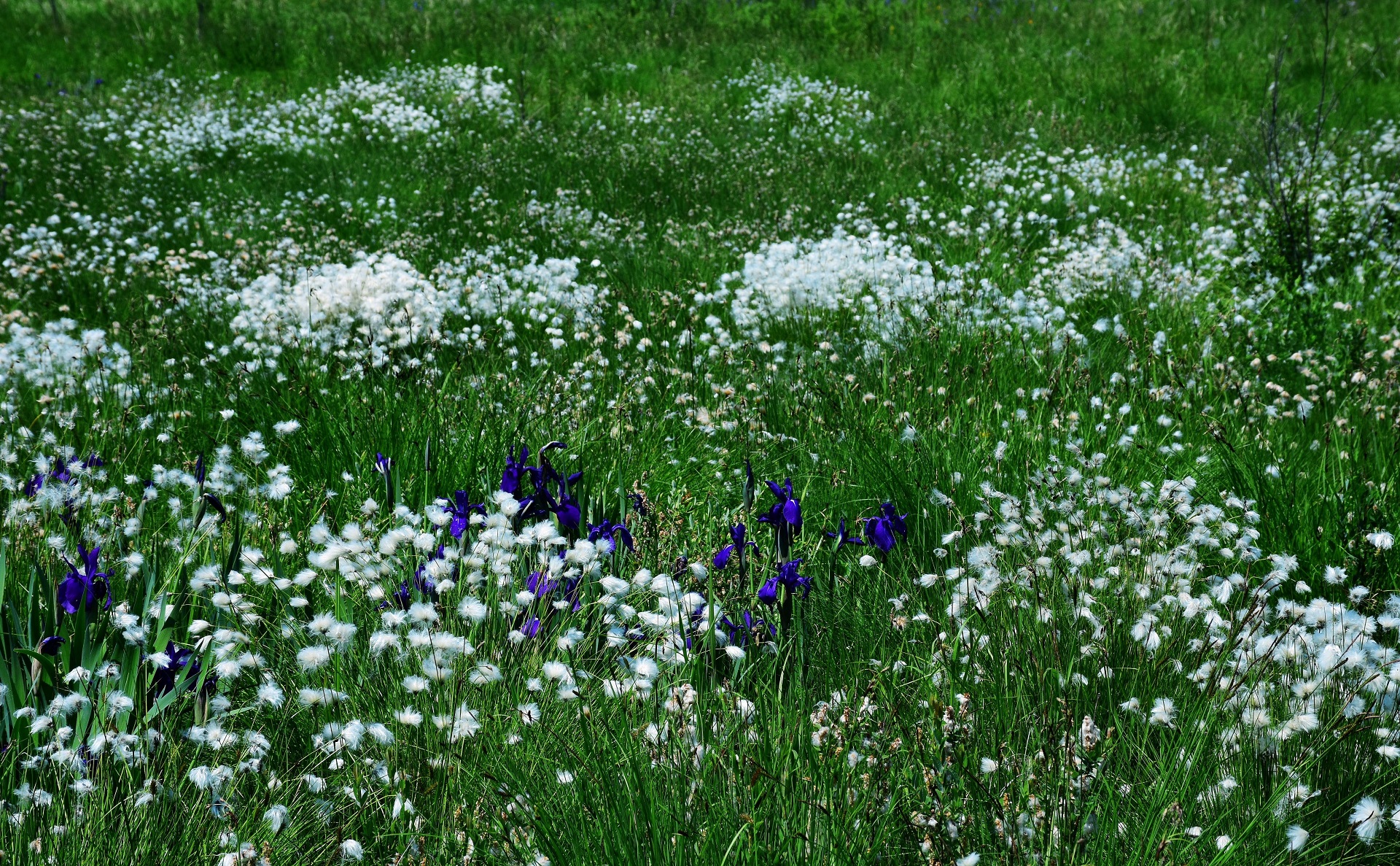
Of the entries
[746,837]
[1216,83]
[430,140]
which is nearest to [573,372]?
[746,837]

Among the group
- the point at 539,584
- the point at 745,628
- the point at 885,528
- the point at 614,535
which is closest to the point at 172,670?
the point at 539,584

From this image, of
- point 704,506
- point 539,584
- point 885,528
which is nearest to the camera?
point 539,584

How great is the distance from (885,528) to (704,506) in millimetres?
1068

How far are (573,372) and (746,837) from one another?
10.9 ft

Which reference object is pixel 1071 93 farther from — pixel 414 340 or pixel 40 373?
pixel 40 373

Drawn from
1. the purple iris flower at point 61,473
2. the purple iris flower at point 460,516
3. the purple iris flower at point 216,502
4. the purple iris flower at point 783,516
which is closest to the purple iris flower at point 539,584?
the purple iris flower at point 460,516

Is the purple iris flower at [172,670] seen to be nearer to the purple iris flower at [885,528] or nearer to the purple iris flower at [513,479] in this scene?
the purple iris flower at [513,479]

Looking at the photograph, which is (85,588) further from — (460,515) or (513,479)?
(513,479)

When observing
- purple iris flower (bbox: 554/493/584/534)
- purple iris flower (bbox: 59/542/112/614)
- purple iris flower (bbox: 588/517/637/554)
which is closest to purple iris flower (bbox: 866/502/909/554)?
purple iris flower (bbox: 588/517/637/554)

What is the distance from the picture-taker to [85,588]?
2346 mm

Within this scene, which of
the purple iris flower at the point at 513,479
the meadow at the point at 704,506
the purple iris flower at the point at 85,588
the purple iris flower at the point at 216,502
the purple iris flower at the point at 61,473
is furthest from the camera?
the purple iris flower at the point at 61,473

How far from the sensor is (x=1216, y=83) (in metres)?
12.2

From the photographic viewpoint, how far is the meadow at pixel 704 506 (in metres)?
1.98

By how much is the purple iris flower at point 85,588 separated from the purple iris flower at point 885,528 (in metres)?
2.19
